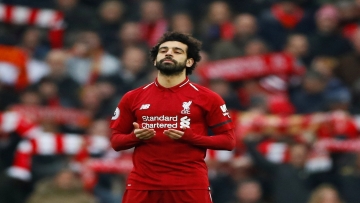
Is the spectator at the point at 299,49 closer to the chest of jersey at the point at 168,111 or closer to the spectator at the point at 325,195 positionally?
the spectator at the point at 325,195

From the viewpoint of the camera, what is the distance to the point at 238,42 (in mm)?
15195

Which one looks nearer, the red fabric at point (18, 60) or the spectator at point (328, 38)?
the spectator at point (328, 38)

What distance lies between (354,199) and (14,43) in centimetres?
611

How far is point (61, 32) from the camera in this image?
1634cm

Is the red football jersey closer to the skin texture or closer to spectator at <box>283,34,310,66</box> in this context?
the skin texture

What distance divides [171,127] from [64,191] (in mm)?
4149

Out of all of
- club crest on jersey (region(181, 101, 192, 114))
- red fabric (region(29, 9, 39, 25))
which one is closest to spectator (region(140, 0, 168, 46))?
red fabric (region(29, 9, 39, 25))

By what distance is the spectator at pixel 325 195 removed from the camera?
11625 mm

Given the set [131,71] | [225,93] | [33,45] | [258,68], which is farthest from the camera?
[33,45]

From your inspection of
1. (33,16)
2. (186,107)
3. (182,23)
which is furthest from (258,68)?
(186,107)

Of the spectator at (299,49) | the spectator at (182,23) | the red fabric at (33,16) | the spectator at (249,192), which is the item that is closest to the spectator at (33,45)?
the red fabric at (33,16)

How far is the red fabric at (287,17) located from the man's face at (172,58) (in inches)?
271

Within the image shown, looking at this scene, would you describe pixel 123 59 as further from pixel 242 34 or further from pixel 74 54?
pixel 242 34

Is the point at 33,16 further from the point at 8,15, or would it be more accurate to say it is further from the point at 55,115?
the point at 55,115
